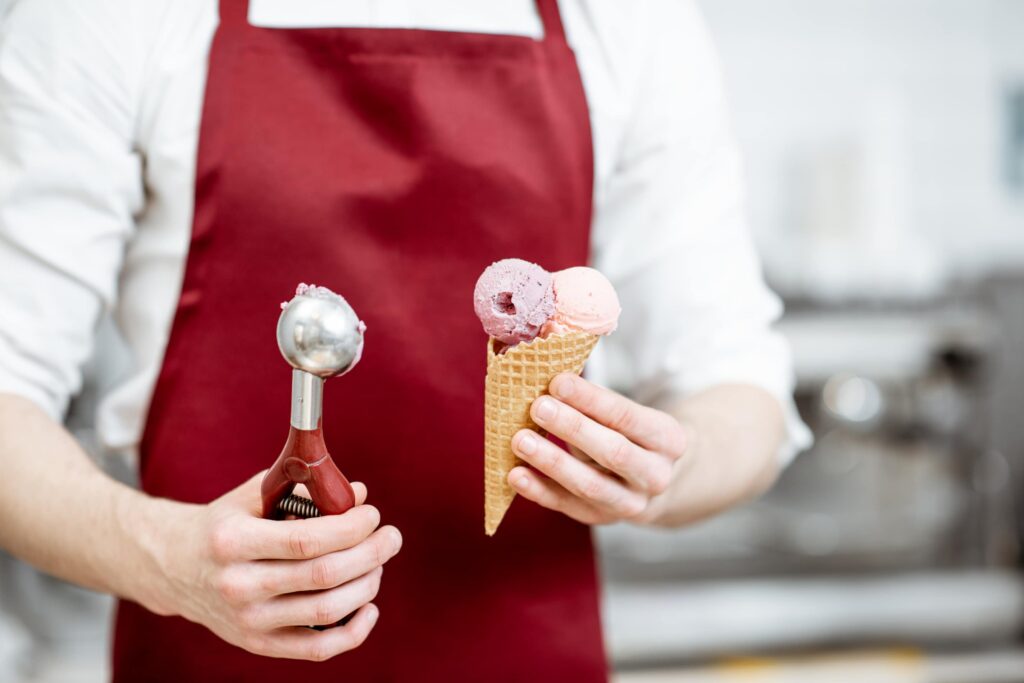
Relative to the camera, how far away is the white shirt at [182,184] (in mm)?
964

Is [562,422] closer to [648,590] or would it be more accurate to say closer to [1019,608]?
[648,590]

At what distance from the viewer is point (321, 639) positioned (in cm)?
76

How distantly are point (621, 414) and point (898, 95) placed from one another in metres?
2.37

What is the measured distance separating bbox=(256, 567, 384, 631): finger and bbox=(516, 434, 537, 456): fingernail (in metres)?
0.15

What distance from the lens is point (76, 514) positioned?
894 millimetres

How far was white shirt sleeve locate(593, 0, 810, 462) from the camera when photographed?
45.8 inches

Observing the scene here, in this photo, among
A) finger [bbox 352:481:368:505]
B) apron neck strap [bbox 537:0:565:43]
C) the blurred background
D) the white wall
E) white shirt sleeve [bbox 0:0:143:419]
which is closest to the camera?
finger [bbox 352:481:368:505]

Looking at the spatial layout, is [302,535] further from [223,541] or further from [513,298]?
[513,298]

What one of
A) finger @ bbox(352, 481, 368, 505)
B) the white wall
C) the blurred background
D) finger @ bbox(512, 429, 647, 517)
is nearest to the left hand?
finger @ bbox(512, 429, 647, 517)

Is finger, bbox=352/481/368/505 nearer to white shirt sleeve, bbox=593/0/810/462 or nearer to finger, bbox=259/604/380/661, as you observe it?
finger, bbox=259/604/380/661

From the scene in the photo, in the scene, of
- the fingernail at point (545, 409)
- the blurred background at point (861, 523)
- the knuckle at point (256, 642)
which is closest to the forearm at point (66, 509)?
the knuckle at point (256, 642)

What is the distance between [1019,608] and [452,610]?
153cm

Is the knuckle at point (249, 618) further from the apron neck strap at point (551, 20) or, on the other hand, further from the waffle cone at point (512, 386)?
the apron neck strap at point (551, 20)

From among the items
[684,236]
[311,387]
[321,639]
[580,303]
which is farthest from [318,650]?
[684,236]
